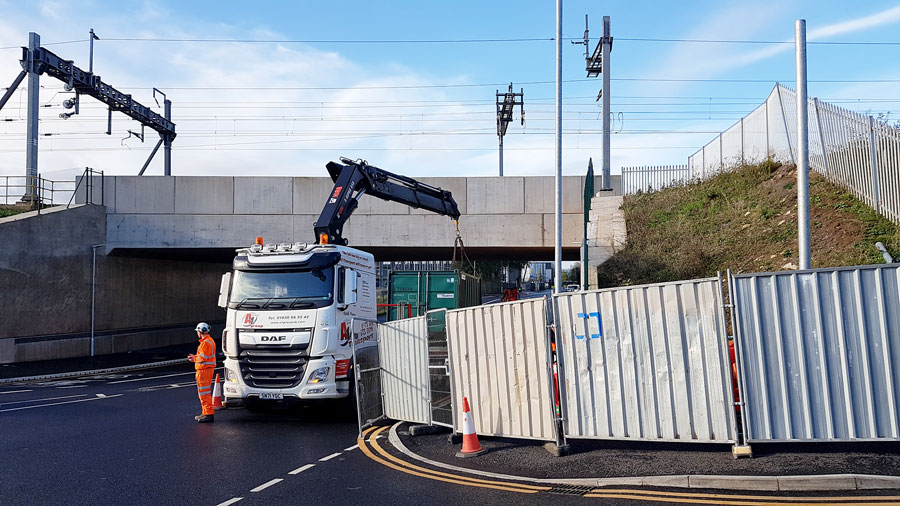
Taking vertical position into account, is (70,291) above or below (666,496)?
above

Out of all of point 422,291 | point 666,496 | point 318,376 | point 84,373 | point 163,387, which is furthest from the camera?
point 84,373

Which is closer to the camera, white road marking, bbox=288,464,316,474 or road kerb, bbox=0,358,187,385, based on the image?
white road marking, bbox=288,464,316,474

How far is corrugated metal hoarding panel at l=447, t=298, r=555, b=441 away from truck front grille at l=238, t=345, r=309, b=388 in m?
3.09

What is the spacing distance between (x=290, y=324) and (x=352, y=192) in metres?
3.90

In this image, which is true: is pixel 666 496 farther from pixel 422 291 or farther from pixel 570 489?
pixel 422 291

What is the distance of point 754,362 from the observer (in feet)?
22.9

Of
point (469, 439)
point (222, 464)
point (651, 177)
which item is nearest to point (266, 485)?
point (222, 464)

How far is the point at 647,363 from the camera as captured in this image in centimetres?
744

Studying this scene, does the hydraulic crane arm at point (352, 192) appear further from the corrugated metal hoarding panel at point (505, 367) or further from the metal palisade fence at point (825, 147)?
the metal palisade fence at point (825, 147)

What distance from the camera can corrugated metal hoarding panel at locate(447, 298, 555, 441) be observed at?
8070 millimetres

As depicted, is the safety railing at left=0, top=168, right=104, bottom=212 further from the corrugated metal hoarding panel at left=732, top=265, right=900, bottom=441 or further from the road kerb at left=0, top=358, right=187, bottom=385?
the corrugated metal hoarding panel at left=732, top=265, right=900, bottom=441

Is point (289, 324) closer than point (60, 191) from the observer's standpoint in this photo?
Yes

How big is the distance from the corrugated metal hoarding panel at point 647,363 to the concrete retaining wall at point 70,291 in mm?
19072

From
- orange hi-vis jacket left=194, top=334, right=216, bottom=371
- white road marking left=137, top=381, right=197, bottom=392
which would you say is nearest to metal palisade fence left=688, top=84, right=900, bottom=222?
orange hi-vis jacket left=194, top=334, right=216, bottom=371
